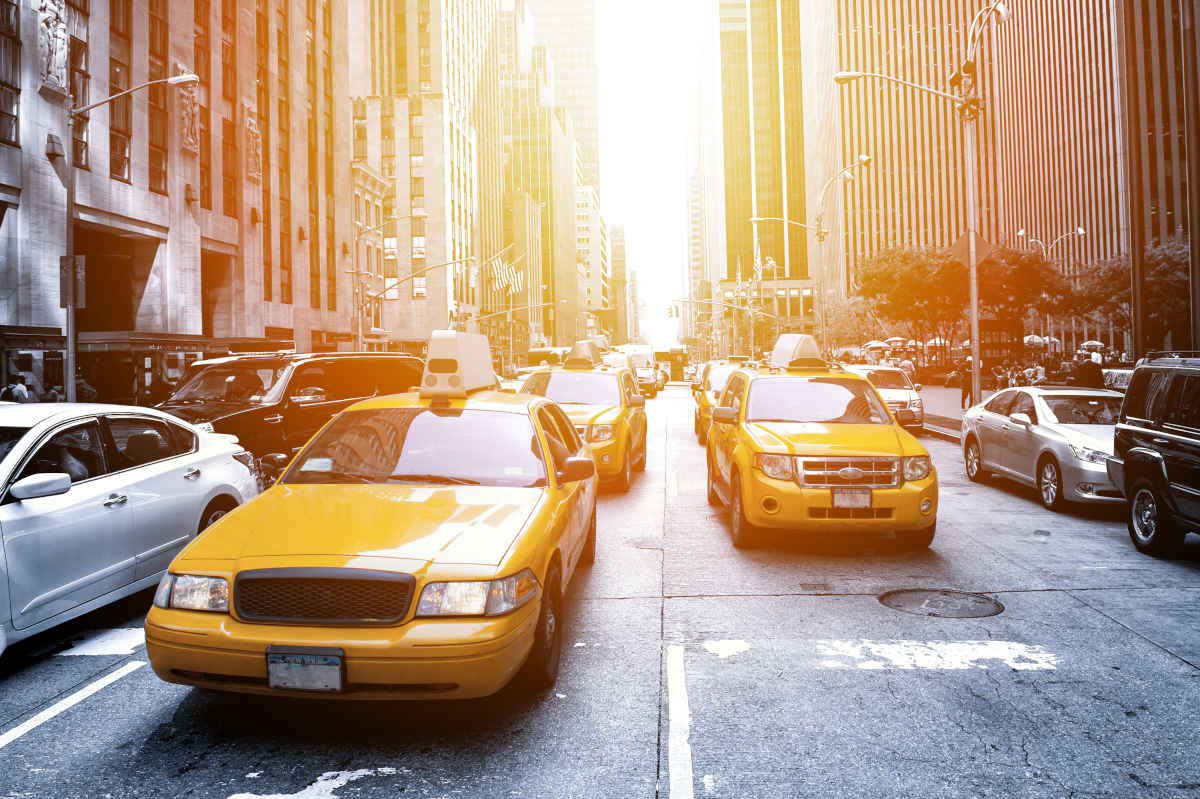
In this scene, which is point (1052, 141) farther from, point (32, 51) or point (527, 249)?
point (32, 51)

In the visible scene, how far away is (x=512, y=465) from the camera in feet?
18.5

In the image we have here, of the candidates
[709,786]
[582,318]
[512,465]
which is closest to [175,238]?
[512,465]

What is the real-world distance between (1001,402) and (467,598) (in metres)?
10.8

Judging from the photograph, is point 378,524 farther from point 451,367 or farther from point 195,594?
point 451,367

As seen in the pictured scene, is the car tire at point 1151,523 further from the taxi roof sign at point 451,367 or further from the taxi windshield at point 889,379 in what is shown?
the taxi windshield at point 889,379

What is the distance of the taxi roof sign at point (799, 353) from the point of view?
10961 millimetres

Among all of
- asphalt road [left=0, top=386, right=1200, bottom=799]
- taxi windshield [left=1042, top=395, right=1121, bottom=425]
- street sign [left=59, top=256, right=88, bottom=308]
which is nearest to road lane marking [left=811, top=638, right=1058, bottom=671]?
asphalt road [left=0, top=386, right=1200, bottom=799]

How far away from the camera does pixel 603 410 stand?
41.0ft

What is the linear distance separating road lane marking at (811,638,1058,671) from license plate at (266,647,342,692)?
9.32 feet

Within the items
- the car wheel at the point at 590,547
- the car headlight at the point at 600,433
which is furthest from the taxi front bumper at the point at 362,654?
the car headlight at the point at 600,433

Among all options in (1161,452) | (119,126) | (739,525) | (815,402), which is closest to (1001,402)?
(815,402)

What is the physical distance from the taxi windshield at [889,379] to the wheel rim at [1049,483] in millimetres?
10053

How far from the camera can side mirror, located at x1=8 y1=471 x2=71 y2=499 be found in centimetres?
509

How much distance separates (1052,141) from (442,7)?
191 feet
